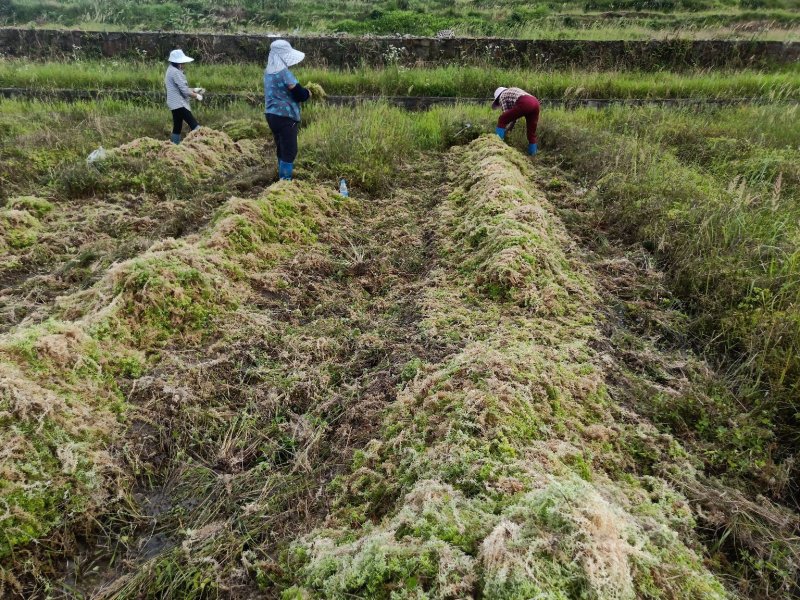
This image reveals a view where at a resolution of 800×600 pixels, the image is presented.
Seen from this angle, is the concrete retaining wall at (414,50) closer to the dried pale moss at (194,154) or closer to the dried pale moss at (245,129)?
the dried pale moss at (245,129)

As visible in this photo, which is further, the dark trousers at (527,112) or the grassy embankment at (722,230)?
the dark trousers at (527,112)

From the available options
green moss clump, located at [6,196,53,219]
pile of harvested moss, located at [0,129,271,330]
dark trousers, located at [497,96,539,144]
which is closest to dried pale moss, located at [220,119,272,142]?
pile of harvested moss, located at [0,129,271,330]

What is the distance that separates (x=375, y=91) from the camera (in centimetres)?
1016

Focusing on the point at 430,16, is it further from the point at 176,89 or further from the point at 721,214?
the point at 721,214

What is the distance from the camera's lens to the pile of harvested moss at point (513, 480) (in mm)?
1405

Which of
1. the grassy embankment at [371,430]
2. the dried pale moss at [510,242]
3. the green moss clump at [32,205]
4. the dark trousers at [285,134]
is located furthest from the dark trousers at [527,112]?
the green moss clump at [32,205]

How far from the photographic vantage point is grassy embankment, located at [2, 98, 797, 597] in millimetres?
1604

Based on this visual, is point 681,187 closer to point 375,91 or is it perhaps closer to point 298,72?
point 375,91

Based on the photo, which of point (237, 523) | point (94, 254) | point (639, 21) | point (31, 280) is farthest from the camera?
point (639, 21)

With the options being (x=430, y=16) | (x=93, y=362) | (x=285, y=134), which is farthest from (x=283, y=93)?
(x=430, y=16)

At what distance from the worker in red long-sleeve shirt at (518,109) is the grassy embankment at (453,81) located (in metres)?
3.45

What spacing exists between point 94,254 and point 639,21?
1812cm

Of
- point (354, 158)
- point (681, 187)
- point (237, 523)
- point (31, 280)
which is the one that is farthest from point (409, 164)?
point (237, 523)

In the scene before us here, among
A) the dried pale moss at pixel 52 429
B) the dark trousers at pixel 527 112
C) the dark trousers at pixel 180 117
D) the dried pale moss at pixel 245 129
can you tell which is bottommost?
the dried pale moss at pixel 52 429
